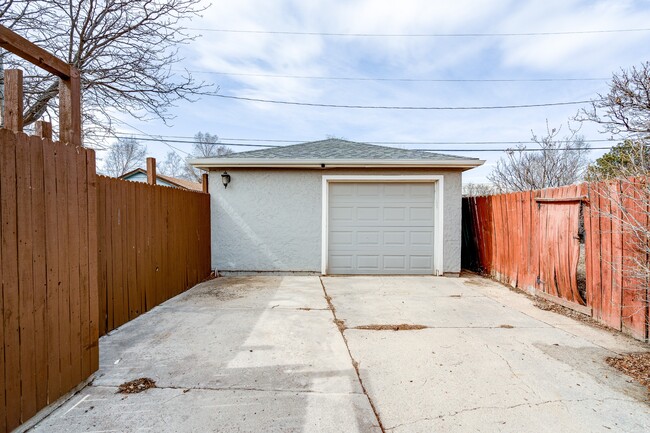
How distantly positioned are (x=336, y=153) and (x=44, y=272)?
20.8 ft

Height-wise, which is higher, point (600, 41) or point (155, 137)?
point (600, 41)

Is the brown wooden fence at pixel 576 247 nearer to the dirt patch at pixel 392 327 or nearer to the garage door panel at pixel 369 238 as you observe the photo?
the dirt patch at pixel 392 327

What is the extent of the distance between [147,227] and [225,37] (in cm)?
785

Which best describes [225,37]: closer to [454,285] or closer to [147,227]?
[147,227]

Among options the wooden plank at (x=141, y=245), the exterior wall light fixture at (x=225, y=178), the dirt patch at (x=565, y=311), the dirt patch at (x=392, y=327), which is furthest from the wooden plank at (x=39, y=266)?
the dirt patch at (x=565, y=311)

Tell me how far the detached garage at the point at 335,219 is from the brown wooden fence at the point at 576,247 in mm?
1123

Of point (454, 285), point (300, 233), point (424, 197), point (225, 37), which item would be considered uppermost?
point (225, 37)

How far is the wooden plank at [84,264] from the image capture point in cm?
250

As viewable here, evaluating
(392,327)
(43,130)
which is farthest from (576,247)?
(43,130)


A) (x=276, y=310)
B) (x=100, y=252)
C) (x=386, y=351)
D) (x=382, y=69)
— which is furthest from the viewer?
(x=382, y=69)

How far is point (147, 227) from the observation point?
15.2 ft

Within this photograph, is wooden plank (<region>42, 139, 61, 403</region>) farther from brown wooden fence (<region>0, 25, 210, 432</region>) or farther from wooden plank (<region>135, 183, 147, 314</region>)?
wooden plank (<region>135, 183, 147, 314</region>)

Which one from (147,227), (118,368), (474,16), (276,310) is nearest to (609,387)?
(276,310)

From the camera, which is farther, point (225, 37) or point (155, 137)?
point (155, 137)
